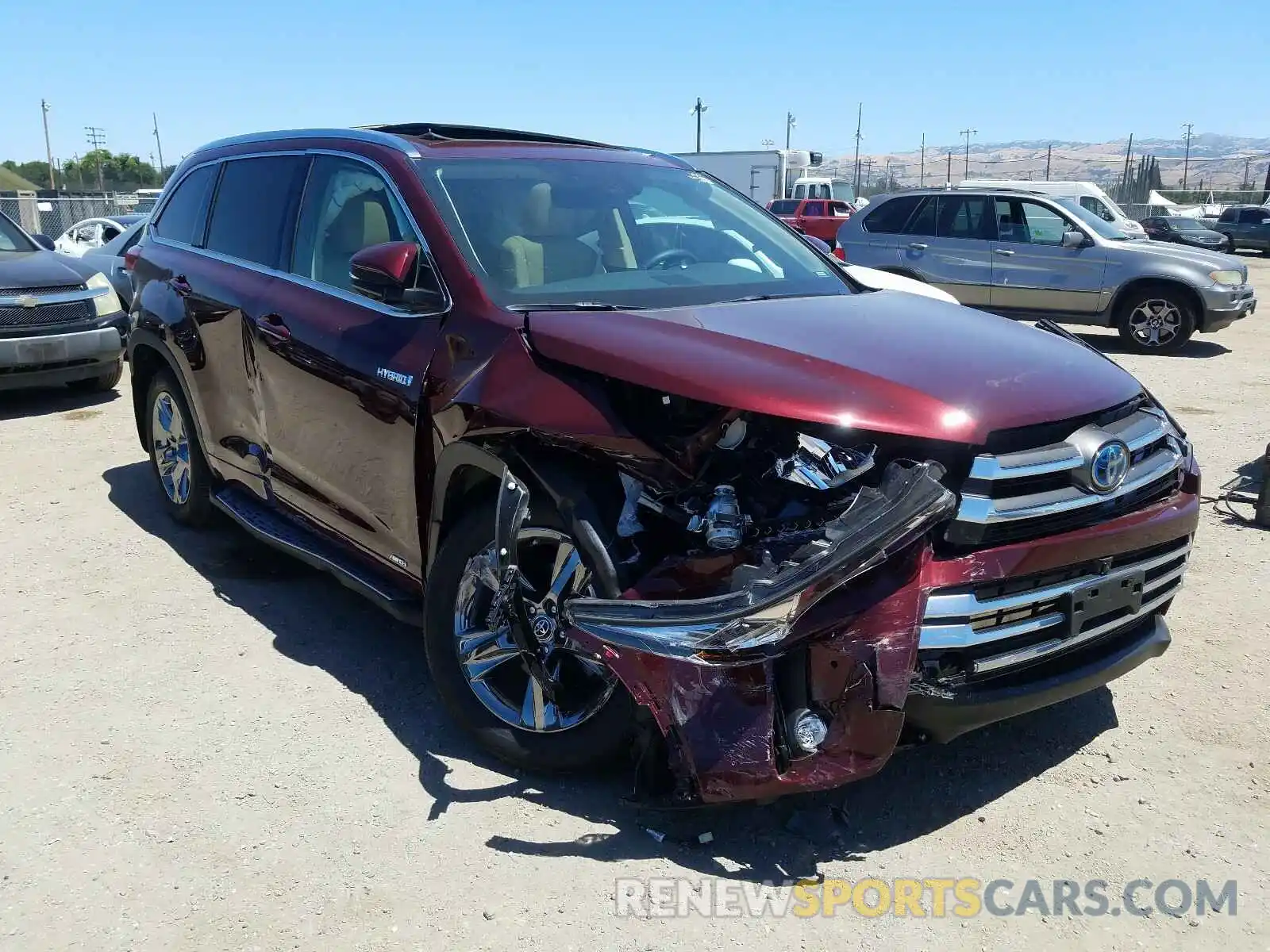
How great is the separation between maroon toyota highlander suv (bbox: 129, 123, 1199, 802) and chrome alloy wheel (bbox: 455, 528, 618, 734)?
0.01 metres

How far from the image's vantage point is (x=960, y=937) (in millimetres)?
2648

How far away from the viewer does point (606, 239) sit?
12.9 ft

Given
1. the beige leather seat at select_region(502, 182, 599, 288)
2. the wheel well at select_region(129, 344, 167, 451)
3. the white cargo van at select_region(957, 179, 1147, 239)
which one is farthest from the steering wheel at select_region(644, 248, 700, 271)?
the white cargo van at select_region(957, 179, 1147, 239)

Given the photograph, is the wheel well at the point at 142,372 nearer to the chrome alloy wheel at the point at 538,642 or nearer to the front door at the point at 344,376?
the front door at the point at 344,376

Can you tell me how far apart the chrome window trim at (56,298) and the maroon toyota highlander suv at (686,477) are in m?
5.72

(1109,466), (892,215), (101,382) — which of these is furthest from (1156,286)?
(101,382)

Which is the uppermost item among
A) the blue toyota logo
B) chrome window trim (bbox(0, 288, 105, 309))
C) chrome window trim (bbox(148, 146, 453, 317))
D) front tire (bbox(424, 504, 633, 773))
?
chrome window trim (bbox(148, 146, 453, 317))

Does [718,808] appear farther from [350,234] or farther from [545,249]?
[350,234]

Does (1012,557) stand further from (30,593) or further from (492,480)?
(30,593)

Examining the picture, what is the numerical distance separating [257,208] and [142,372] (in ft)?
5.58

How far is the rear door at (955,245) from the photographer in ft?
42.5

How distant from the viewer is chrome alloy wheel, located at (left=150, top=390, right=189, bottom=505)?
560cm

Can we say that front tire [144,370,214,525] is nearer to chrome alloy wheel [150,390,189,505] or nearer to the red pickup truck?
chrome alloy wheel [150,390,189,505]

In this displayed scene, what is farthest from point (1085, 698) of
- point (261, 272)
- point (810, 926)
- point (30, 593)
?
point (30, 593)
